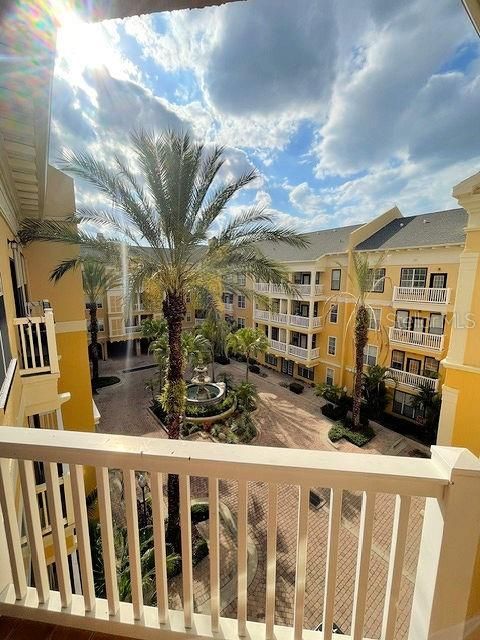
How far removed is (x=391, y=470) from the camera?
1.23m

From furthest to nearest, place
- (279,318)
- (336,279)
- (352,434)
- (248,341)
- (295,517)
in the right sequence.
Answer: (279,318) < (336,279) < (248,341) < (352,434) < (295,517)

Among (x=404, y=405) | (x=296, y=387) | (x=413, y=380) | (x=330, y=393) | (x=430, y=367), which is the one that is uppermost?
(x=430, y=367)

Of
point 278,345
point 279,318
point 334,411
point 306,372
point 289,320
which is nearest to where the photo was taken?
point 334,411

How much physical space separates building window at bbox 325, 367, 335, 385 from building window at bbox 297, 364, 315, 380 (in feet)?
3.03

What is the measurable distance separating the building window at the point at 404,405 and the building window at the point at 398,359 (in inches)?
49.2

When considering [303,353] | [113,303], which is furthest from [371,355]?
[113,303]

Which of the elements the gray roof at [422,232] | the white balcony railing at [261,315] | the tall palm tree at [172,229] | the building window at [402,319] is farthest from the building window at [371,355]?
the tall palm tree at [172,229]

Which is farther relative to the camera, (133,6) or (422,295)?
(422,295)

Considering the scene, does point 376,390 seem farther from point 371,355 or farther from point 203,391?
point 203,391

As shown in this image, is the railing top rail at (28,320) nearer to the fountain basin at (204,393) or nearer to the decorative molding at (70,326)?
the decorative molding at (70,326)

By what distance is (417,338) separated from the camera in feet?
44.0

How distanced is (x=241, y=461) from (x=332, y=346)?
1681cm

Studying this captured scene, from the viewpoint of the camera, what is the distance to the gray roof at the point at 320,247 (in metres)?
16.9

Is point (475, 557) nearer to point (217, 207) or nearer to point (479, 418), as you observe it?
point (217, 207)
